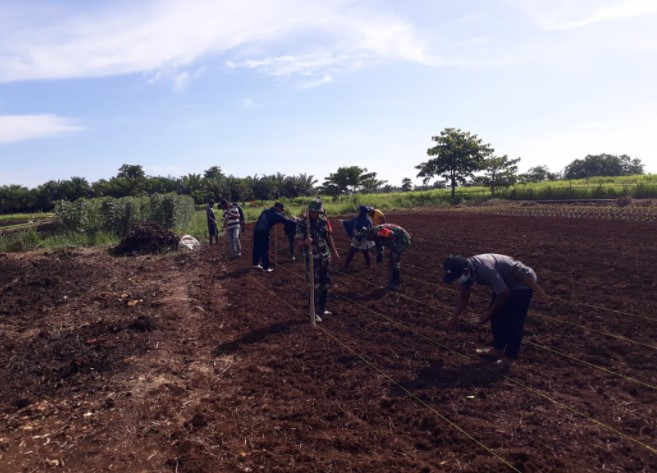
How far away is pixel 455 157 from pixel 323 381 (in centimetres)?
3850

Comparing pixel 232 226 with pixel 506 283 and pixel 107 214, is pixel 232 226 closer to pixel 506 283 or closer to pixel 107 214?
pixel 506 283

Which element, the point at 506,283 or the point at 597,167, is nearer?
the point at 506,283

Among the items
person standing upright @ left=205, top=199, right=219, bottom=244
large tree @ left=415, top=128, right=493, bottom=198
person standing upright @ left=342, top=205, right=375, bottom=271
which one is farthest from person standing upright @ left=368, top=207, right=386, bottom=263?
large tree @ left=415, top=128, right=493, bottom=198

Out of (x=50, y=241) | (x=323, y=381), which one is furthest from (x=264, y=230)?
(x=50, y=241)

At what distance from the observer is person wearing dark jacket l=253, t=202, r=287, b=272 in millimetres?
11383

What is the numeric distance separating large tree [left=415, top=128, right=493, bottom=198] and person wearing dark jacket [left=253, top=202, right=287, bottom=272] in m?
31.9

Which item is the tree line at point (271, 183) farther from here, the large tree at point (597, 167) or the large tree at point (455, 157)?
the large tree at point (597, 167)

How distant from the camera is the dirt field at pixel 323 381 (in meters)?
4.12

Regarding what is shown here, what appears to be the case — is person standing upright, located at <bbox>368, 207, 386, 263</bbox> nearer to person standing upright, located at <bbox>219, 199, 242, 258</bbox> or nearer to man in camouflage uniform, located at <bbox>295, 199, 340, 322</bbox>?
man in camouflage uniform, located at <bbox>295, 199, 340, 322</bbox>

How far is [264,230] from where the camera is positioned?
11508 mm

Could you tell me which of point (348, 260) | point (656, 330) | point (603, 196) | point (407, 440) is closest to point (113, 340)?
point (407, 440)

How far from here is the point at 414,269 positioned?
1150 cm

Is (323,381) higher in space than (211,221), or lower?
lower

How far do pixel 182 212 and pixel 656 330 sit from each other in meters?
22.8
